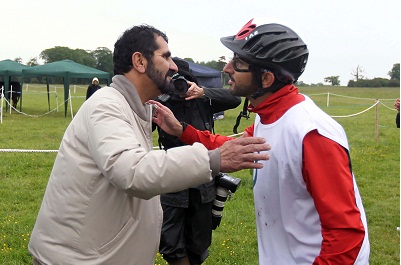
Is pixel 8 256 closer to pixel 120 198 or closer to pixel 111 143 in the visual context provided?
pixel 120 198

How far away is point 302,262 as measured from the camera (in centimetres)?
210

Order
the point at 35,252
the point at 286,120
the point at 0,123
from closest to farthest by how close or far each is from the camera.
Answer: the point at 286,120 < the point at 35,252 < the point at 0,123

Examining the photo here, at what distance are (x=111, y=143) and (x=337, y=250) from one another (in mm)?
962

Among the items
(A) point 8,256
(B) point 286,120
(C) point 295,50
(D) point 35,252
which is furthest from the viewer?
(A) point 8,256

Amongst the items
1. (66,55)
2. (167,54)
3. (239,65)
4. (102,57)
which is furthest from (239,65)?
(66,55)

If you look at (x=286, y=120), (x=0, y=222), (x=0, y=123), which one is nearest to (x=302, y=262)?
(x=286, y=120)

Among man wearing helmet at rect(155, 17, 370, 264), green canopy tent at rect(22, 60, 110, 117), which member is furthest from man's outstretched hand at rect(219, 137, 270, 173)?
green canopy tent at rect(22, 60, 110, 117)

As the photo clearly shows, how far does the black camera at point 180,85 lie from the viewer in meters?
3.87

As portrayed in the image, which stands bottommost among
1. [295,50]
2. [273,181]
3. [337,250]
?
[337,250]

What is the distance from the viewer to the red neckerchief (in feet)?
7.08

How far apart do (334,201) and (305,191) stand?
0.65ft

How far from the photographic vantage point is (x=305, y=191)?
2.02 metres

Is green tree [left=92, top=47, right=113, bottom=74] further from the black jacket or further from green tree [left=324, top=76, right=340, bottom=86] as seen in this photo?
the black jacket

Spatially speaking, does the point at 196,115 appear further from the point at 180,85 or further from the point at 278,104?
the point at 278,104
